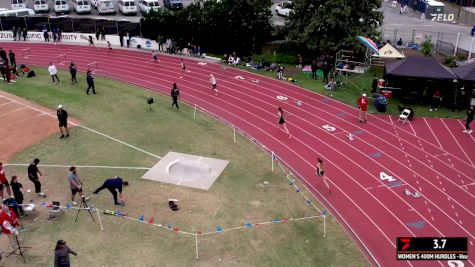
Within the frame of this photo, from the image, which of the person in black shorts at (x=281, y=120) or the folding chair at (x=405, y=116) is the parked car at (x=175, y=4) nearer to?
the person in black shorts at (x=281, y=120)

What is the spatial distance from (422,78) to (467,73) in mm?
2365

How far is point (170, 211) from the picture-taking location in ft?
53.5

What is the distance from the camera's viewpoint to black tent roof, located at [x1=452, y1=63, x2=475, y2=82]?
1002 inches

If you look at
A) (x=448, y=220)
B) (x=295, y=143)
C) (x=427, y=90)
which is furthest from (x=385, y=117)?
(x=448, y=220)

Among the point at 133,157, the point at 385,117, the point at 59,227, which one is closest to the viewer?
the point at 59,227

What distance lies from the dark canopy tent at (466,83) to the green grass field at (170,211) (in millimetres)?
12720

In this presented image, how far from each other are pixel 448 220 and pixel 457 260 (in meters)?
2.35

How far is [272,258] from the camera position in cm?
1402

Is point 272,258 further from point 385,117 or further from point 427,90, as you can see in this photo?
point 427,90

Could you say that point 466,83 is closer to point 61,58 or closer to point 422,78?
point 422,78

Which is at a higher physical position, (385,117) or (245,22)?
(245,22)

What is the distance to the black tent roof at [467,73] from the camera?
25.5 meters

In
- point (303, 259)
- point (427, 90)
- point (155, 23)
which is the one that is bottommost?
point (303, 259)
